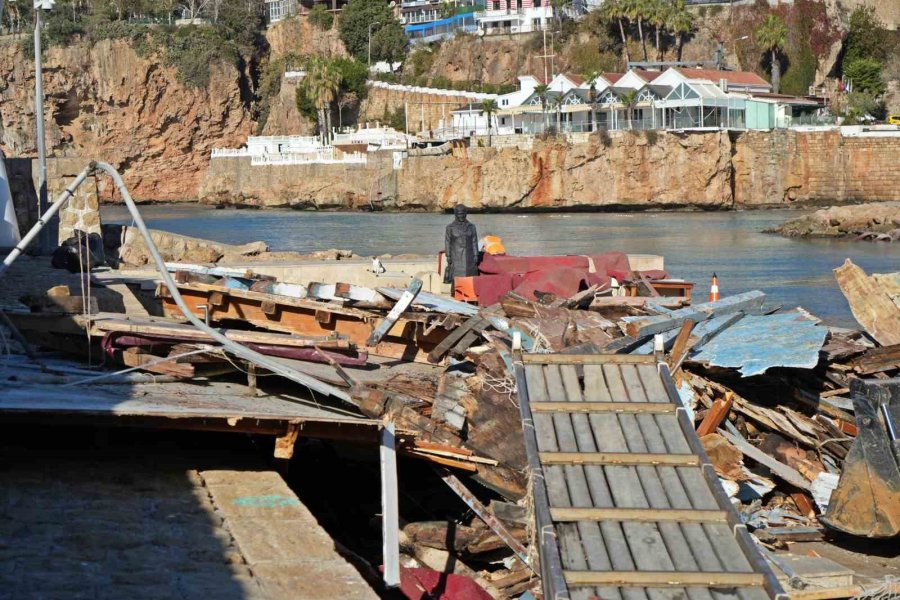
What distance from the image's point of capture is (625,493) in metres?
6.76

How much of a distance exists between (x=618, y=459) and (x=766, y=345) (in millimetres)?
4159

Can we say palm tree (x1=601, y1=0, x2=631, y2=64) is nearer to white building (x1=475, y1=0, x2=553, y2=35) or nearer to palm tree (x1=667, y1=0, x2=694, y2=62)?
palm tree (x1=667, y1=0, x2=694, y2=62)

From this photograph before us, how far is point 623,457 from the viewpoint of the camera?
277 inches

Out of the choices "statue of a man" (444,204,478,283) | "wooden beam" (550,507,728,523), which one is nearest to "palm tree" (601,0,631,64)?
"statue of a man" (444,204,478,283)

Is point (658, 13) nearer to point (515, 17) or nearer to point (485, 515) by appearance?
point (515, 17)

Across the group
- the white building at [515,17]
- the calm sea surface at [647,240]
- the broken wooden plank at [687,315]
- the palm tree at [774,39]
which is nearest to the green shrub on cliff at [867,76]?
the palm tree at [774,39]

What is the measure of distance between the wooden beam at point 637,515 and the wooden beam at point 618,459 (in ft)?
1.67

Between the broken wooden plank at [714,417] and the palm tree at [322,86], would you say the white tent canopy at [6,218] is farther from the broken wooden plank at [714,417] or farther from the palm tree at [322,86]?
the palm tree at [322,86]

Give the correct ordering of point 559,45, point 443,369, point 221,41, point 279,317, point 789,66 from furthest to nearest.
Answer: point 221,41 → point 559,45 → point 789,66 → point 279,317 → point 443,369

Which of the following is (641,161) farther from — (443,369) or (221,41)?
(443,369)

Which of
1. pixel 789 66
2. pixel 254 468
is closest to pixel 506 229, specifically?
pixel 789 66

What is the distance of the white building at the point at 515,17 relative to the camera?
94.4m

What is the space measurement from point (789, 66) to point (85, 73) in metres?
51.0

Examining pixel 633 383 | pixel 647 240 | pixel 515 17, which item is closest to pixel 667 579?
pixel 633 383
